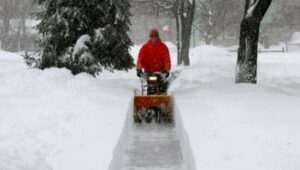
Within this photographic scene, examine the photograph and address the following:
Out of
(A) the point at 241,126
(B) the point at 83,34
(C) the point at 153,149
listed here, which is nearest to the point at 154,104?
(C) the point at 153,149

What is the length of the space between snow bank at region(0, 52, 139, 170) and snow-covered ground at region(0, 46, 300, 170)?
0.04ft

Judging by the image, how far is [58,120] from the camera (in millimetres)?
10148

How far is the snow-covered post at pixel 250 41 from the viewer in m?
16.4

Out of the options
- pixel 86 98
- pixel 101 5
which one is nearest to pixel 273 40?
pixel 101 5

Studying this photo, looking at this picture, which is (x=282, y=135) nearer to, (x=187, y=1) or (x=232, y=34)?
(x=187, y=1)

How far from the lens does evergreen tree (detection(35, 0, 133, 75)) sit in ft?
59.5

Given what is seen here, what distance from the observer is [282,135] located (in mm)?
9016

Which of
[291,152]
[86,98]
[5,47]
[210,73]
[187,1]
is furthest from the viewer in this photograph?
[5,47]

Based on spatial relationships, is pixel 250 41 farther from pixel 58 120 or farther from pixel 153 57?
pixel 58 120

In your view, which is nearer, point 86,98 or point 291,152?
point 291,152

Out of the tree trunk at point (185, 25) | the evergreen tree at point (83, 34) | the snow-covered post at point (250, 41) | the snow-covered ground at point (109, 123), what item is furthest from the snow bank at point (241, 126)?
the tree trunk at point (185, 25)

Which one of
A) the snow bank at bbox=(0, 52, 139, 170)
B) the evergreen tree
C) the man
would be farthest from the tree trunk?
the man

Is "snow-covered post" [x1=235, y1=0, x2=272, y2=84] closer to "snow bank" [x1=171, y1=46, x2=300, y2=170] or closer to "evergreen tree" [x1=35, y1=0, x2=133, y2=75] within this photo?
"snow bank" [x1=171, y1=46, x2=300, y2=170]

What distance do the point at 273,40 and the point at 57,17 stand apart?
67.5 m
